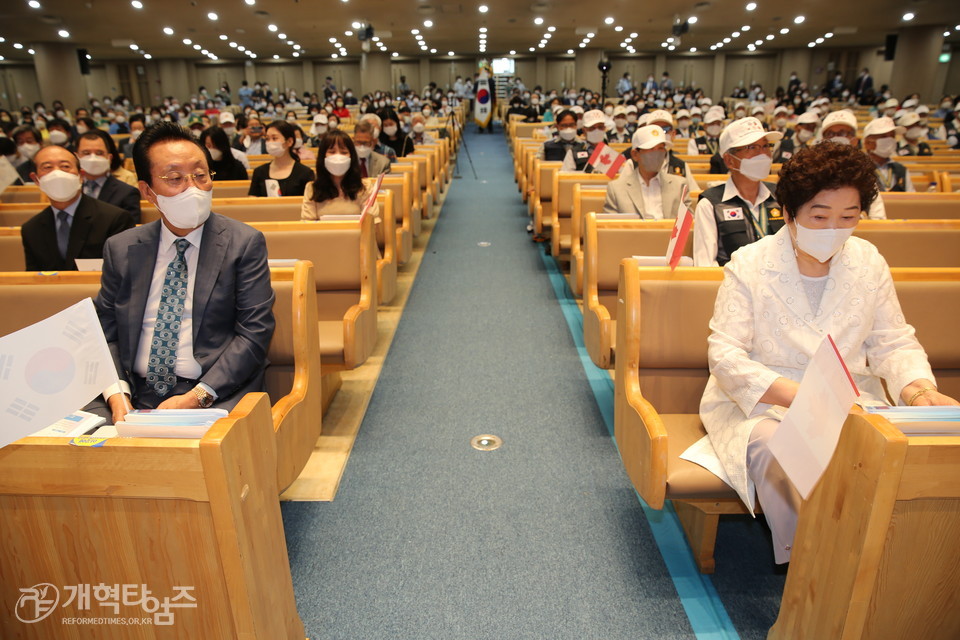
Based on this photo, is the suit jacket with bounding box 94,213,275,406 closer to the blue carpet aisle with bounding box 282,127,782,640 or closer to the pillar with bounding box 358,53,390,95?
the blue carpet aisle with bounding box 282,127,782,640

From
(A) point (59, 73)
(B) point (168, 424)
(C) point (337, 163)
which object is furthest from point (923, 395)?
(A) point (59, 73)

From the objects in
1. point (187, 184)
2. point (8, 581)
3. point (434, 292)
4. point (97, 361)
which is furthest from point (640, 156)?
point (8, 581)

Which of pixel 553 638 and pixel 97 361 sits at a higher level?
pixel 97 361

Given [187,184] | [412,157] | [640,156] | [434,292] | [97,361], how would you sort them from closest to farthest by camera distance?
1. [97,361]
2. [187,184]
3. [640,156]
4. [434,292]
5. [412,157]

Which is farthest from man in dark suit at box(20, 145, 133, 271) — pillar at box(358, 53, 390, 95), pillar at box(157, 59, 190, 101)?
pillar at box(157, 59, 190, 101)

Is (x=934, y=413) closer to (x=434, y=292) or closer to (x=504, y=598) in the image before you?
(x=504, y=598)

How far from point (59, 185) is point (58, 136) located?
5.83m

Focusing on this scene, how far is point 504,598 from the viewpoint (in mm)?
1883

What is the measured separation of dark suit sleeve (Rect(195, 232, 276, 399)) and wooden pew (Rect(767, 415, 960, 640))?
164cm

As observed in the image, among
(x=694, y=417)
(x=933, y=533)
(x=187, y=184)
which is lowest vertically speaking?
(x=694, y=417)

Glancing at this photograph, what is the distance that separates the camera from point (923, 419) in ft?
3.91

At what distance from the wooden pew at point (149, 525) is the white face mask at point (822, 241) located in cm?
154

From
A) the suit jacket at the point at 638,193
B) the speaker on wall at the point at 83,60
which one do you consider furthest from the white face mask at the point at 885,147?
the speaker on wall at the point at 83,60

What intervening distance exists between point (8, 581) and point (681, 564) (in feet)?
6.14
